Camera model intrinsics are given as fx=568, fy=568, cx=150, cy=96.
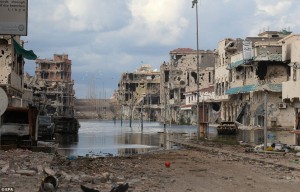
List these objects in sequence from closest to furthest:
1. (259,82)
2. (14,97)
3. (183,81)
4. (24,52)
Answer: (24,52), (14,97), (259,82), (183,81)

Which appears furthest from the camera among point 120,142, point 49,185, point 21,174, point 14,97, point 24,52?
point 14,97

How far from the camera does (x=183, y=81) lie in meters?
157

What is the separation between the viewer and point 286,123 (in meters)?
66.4

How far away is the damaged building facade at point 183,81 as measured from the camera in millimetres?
127062

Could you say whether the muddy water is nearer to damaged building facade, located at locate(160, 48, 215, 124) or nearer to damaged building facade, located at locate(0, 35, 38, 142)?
damaged building facade, located at locate(0, 35, 38, 142)

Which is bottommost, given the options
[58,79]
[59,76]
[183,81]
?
[183,81]

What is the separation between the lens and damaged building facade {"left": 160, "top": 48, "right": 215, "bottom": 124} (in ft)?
417

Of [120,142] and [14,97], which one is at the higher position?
[14,97]

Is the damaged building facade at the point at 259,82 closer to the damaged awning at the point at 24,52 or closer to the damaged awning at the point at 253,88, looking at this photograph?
the damaged awning at the point at 253,88

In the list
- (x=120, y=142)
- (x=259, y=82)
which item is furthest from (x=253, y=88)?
(x=120, y=142)

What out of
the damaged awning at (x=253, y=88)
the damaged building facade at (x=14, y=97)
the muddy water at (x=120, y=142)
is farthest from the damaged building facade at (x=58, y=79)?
the muddy water at (x=120, y=142)

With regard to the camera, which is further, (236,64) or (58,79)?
(58,79)

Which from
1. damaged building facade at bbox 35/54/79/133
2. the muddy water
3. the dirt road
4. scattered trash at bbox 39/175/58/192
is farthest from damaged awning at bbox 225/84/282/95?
damaged building facade at bbox 35/54/79/133

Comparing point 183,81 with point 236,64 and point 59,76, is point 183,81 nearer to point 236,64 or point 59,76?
point 59,76
